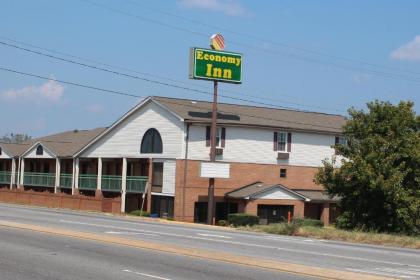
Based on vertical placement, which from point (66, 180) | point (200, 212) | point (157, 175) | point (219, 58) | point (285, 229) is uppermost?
point (219, 58)

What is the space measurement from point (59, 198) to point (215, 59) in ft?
69.1

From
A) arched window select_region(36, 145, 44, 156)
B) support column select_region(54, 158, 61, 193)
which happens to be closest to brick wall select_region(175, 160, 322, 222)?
support column select_region(54, 158, 61, 193)

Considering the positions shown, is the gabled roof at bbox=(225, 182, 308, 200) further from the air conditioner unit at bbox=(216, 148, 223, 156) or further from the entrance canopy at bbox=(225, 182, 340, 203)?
the air conditioner unit at bbox=(216, 148, 223, 156)

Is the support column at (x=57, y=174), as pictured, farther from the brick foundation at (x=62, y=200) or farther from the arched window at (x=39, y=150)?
the arched window at (x=39, y=150)

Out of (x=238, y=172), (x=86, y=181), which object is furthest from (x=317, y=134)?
(x=86, y=181)

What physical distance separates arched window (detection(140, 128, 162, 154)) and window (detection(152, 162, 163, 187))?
102 centimetres

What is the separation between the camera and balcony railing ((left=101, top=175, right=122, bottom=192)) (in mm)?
58438

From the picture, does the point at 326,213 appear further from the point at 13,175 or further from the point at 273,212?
the point at 13,175

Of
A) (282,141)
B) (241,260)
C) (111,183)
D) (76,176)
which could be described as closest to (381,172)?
(282,141)

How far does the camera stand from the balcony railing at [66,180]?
6575 centimetres

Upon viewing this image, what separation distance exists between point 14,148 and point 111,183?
72.9 ft

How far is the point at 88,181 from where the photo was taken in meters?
62.8

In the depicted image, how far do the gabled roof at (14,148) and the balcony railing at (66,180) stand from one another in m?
9.97

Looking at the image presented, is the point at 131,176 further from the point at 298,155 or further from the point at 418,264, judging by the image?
the point at 418,264
